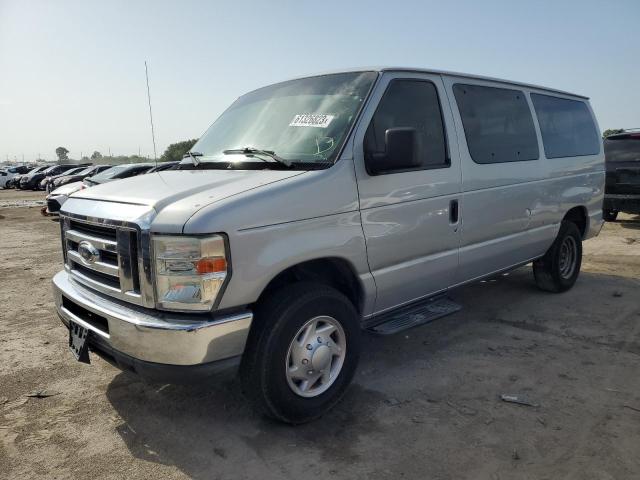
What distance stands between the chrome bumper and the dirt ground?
26cm

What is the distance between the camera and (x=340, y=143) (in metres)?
3.16

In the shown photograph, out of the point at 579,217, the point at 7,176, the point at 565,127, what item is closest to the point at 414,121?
the point at 565,127

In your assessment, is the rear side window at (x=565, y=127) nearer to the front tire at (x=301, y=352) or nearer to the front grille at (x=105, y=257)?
the front tire at (x=301, y=352)

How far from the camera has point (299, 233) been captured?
2855 mm

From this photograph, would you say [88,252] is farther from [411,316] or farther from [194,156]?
[411,316]

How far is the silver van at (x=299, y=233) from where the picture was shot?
8.49 feet

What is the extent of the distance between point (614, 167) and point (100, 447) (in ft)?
32.9

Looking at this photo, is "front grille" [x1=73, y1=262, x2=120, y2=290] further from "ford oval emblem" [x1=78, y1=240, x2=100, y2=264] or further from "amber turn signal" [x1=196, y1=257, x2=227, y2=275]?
"amber turn signal" [x1=196, y1=257, x2=227, y2=275]

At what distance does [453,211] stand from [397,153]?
99cm

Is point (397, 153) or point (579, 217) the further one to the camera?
point (579, 217)

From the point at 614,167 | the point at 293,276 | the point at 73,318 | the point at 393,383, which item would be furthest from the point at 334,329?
the point at 614,167

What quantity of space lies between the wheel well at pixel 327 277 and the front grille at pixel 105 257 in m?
0.72

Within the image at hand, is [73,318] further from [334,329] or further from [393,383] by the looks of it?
[393,383]

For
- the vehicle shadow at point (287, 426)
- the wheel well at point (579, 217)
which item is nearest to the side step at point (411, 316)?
the vehicle shadow at point (287, 426)
